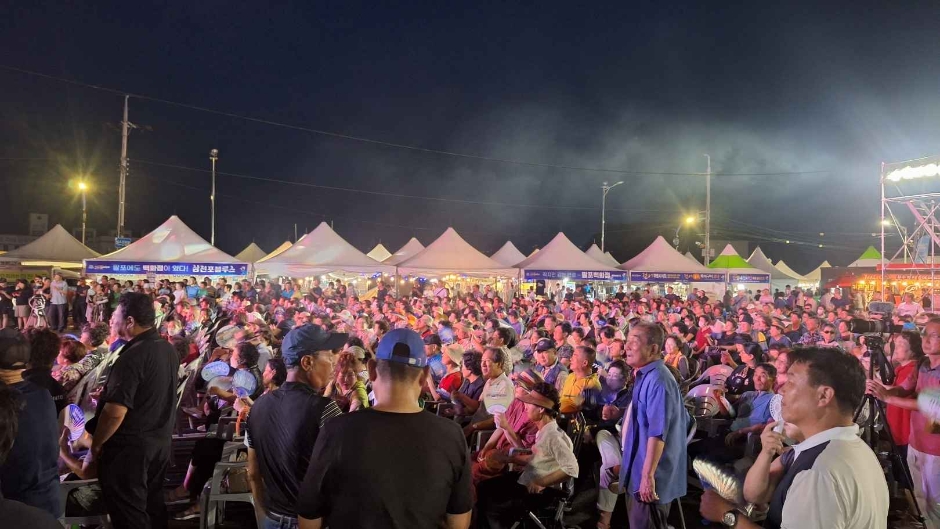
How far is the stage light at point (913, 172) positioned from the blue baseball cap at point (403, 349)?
1982cm

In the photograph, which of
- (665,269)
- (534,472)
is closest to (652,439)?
(534,472)

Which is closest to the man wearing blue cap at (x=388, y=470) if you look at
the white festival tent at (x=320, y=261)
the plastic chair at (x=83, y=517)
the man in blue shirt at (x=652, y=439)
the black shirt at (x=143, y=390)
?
the man in blue shirt at (x=652, y=439)

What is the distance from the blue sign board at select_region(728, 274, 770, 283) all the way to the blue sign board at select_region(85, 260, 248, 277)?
754 inches

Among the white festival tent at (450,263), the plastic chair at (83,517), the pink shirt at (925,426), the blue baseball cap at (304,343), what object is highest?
the white festival tent at (450,263)

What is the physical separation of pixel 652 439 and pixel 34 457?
3.24m

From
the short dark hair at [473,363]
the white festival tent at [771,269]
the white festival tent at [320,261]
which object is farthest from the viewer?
the white festival tent at [771,269]

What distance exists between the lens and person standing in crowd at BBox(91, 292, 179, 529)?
10.9 feet

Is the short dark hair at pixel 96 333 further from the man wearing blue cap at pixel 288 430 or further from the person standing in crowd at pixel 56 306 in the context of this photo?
the person standing in crowd at pixel 56 306

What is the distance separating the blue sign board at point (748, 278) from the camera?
23.9 metres

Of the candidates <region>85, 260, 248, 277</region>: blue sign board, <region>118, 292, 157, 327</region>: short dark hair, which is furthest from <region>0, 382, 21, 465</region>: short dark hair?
<region>85, 260, 248, 277</region>: blue sign board

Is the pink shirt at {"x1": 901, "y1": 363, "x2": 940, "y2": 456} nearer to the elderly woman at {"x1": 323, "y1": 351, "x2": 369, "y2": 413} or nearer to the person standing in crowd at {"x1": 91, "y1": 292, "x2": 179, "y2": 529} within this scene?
the elderly woman at {"x1": 323, "y1": 351, "x2": 369, "y2": 413}

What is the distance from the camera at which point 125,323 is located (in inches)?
137

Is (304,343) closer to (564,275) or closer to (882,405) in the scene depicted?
(882,405)

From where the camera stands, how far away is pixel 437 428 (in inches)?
77.0
